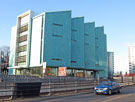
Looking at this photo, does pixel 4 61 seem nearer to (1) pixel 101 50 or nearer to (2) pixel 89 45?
(2) pixel 89 45

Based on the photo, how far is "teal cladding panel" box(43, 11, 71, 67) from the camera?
215 feet

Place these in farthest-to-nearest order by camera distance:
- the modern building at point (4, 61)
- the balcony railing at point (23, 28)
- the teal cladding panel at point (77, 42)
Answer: the modern building at point (4, 61), the balcony railing at point (23, 28), the teal cladding panel at point (77, 42)

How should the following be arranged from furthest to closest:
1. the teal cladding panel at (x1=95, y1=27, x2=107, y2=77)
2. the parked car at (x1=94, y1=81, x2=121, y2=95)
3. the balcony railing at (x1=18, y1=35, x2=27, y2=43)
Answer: the teal cladding panel at (x1=95, y1=27, x2=107, y2=77) < the balcony railing at (x1=18, y1=35, x2=27, y2=43) < the parked car at (x1=94, y1=81, x2=121, y2=95)

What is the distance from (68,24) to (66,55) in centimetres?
1163

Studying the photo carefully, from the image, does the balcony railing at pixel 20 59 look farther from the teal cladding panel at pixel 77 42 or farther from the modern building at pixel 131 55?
the modern building at pixel 131 55

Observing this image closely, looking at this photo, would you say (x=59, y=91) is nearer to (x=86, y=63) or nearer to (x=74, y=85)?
(x=74, y=85)

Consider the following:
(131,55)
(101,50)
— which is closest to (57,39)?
(101,50)

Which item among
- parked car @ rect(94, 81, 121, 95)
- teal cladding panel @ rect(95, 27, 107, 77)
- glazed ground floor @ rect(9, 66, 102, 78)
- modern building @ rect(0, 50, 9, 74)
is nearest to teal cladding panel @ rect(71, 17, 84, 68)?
glazed ground floor @ rect(9, 66, 102, 78)

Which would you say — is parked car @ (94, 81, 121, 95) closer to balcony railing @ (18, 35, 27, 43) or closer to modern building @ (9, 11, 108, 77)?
modern building @ (9, 11, 108, 77)

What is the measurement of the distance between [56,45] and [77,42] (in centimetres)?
1033

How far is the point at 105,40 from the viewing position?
90562 millimetres

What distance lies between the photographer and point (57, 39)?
67.6m

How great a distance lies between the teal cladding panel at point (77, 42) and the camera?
7251 cm

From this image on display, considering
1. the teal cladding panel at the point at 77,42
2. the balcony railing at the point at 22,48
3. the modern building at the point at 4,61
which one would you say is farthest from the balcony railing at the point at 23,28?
the modern building at the point at 4,61
